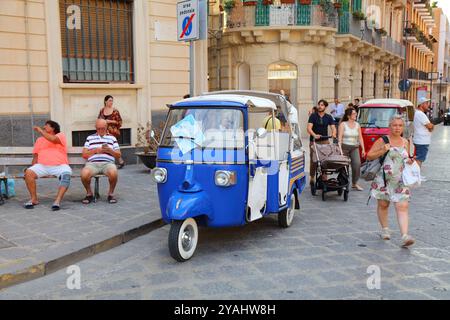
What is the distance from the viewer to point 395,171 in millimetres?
6055

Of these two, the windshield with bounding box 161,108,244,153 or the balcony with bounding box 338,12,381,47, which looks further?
the balcony with bounding box 338,12,381,47

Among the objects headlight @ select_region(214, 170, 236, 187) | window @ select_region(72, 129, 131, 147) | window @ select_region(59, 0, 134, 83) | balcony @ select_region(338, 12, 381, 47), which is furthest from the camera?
balcony @ select_region(338, 12, 381, 47)

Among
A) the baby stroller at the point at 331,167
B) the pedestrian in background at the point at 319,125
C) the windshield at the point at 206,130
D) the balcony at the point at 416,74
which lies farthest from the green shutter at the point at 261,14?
the balcony at the point at 416,74

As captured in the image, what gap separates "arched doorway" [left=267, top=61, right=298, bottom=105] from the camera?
2131 centimetres

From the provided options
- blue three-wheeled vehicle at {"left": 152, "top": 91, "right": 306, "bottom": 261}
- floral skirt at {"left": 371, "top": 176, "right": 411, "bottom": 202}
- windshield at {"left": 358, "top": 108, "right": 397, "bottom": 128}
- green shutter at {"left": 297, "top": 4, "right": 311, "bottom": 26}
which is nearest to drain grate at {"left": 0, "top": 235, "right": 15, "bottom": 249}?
blue three-wheeled vehicle at {"left": 152, "top": 91, "right": 306, "bottom": 261}

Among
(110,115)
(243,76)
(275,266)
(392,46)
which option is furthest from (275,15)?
(392,46)

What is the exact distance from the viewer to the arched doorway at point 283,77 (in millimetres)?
21312

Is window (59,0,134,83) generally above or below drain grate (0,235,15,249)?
above

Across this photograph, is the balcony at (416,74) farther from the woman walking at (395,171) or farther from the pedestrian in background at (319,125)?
the woman walking at (395,171)

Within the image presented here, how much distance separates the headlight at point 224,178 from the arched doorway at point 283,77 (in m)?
16.3

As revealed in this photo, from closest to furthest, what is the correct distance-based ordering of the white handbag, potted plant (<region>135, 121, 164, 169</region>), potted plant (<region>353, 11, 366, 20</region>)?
1. the white handbag
2. potted plant (<region>135, 121, 164, 169</region>)
3. potted plant (<region>353, 11, 366, 20</region>)

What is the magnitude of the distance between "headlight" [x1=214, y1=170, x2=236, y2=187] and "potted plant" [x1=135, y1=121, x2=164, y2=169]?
4.82m

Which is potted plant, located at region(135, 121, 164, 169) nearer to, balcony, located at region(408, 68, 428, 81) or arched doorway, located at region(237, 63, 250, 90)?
arched doorway, located at region(237, 63, 250, 90)

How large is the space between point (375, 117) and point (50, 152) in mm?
8593
